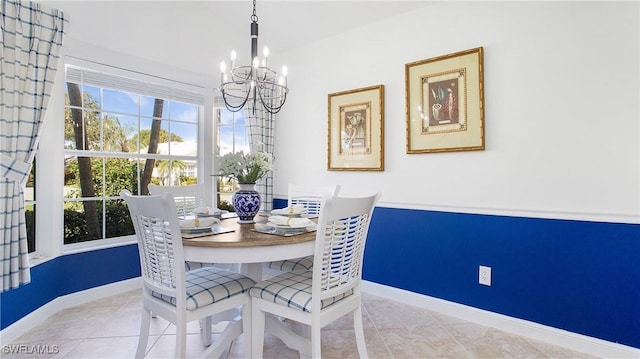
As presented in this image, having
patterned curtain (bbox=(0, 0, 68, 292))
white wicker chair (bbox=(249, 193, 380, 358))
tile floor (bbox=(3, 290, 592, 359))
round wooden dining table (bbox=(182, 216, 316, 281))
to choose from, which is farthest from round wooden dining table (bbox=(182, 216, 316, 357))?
patterned curtain (bbox=(0, 0, 68, 292))

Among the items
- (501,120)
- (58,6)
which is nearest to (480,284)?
(501,120)

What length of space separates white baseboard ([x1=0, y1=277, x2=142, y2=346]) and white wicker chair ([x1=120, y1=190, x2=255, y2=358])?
105 centimetres

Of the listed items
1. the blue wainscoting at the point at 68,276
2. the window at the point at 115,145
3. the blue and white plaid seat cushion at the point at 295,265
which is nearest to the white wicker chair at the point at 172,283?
the blue and white plaid seat cushion at the point at 295,265

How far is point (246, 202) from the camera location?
2031mm

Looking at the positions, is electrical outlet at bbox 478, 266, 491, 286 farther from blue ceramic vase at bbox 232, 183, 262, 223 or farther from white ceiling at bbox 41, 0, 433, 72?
white ceiling at bbox 41, 0, 433, 72

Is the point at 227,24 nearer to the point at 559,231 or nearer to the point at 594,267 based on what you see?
the point at 559,231

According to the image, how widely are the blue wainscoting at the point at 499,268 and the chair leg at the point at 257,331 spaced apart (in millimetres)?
1544

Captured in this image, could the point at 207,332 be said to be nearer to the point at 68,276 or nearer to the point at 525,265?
the point at 68,276

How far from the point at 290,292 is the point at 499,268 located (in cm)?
164

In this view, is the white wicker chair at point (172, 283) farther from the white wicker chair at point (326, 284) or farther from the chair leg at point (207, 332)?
the chair leg at point (207, 332)

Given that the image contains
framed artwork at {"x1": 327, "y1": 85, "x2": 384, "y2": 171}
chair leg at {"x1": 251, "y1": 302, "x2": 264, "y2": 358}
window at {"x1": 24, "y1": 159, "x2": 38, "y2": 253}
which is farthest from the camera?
framed artwork at {"x1": 327, "y1": 85, "x2": 384, "y2": 171}

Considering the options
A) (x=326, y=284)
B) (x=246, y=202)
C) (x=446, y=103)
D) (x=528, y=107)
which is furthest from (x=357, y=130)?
(x=326, y=284)

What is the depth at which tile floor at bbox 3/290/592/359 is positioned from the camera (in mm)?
1951

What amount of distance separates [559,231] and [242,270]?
7.00 ft
